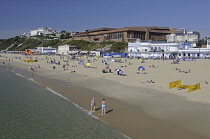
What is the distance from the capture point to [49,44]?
129000 mm

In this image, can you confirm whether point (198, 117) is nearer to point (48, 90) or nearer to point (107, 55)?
point (48, 90)

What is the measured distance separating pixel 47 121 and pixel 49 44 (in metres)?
120

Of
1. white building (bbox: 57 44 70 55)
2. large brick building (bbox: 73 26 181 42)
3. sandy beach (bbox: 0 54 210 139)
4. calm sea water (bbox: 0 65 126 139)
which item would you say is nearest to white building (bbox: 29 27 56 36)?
large brick building (bbox: 73 26 181 42)

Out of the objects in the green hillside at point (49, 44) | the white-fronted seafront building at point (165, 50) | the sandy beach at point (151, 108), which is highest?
the green hillside at point (49, 44)

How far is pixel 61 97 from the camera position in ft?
64.2

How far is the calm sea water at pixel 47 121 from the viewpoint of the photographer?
11.4 m

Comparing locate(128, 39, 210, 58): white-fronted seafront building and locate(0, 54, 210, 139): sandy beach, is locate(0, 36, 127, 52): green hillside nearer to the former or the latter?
Result: locate(128, 39, 210, 58): white-fronted seafront building

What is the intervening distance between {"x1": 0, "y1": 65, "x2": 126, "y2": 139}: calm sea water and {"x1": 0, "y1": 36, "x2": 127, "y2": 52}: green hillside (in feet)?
207

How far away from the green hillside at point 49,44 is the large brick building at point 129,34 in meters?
5.72

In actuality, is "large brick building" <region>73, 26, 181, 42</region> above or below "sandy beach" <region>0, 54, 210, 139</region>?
above

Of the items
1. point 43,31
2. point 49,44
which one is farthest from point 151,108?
point 43,31

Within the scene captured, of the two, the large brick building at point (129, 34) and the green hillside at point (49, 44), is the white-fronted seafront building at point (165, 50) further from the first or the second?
the large brick building at point (129, 34)

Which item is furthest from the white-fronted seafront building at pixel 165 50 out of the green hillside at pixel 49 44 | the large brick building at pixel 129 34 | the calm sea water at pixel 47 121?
the calm sea water at pixel 47 121

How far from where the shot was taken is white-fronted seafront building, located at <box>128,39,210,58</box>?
56559 mm
